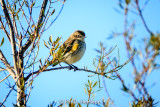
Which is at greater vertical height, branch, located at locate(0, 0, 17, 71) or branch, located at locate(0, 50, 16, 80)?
branch, located at locate(0, 0, 17, 71)

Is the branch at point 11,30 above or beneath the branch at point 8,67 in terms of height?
above

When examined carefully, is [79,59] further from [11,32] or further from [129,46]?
[129,46]

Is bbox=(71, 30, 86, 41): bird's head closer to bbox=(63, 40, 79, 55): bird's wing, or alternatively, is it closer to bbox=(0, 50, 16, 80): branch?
bbox=(63, 40, 79, 55): bird's wing

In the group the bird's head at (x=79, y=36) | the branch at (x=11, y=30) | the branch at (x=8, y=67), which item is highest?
the bird's head at (x=79, y=36)

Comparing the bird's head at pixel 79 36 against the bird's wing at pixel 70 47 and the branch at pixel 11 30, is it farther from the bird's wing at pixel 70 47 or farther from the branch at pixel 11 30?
the branch at pixel 11 30

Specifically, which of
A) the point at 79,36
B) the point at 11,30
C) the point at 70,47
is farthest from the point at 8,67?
the point at 79,36

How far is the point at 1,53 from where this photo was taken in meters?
2.10

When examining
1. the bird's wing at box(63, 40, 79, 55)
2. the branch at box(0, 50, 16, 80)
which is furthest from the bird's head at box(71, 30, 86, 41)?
the branch at box(0, 50, 16, 80)

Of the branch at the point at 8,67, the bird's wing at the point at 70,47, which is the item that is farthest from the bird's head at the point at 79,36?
the branch at the point at 8,67

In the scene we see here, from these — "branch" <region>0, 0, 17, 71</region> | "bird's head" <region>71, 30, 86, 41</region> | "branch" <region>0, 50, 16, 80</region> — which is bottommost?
"branch" <region>0, 50, 16, 80</region>

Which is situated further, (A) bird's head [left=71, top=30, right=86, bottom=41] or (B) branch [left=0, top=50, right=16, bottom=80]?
(A) bird's head [left=71, top=30, right=86, bottom=41]

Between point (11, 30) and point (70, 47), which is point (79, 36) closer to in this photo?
point (70, 47)

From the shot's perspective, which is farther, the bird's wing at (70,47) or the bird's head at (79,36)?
the bird's head at (79,36)

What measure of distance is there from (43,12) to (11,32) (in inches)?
14.0
